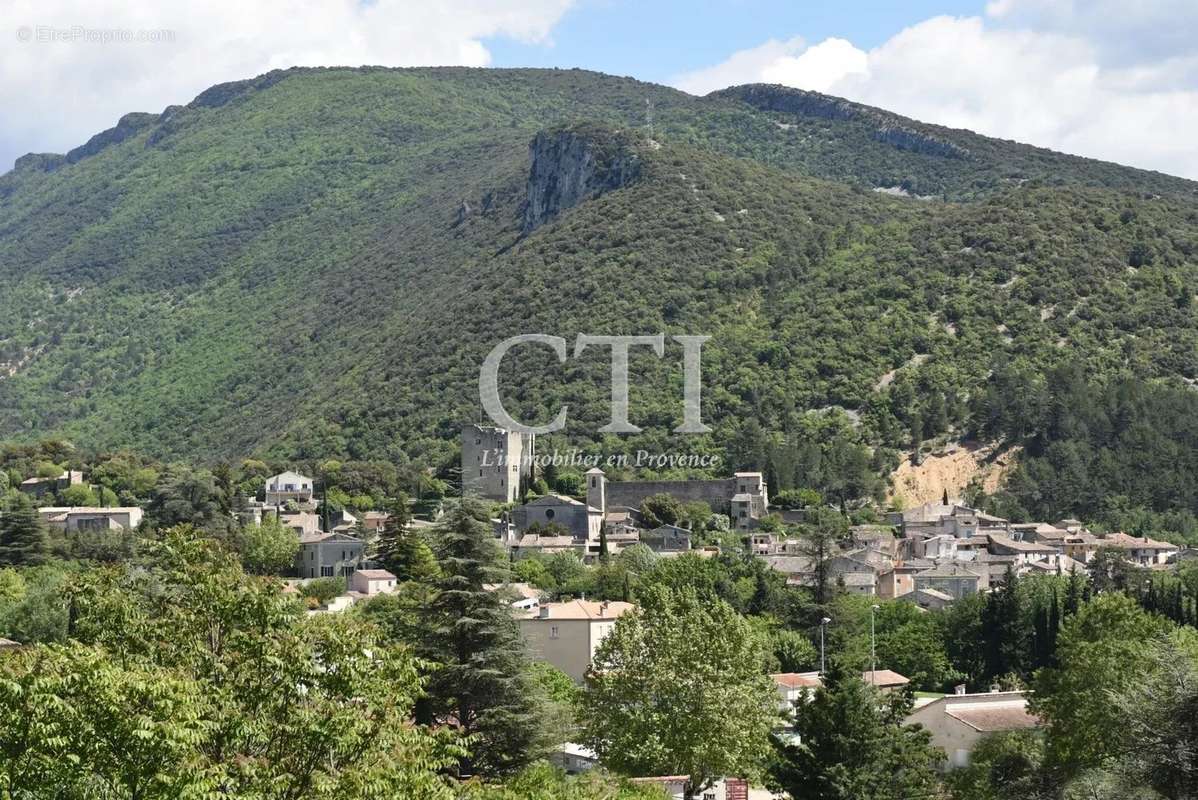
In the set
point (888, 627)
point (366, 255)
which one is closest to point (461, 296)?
point (366, 255)

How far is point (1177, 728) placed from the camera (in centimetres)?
3006

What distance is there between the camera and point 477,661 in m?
33.3

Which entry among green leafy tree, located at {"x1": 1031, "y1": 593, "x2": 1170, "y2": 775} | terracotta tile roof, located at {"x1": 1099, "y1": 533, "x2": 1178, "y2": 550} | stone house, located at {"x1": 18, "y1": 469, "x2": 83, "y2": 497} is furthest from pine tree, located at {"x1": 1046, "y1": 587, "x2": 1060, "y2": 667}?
stone house, located at {"x1": 18, "y1": 469, "x2": 83, "y2": 497}

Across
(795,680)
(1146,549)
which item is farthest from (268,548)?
(1146,549)

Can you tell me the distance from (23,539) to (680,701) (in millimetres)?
37271

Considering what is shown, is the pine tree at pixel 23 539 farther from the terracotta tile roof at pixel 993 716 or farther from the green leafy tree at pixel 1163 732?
the green leafy tree at pixel 1163 732

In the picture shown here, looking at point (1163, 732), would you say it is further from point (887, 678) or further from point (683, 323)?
point (683, 323)

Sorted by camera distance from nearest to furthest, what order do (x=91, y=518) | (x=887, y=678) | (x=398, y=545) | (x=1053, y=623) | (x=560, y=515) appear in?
1. (x=887, y=678)
2. (x=1053, y=623)
3. (x=398, y=545)
4. (x=91, y=518)
5. (x=560, y=515)

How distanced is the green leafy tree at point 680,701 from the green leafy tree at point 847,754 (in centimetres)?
286

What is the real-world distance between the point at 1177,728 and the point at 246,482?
236 feet

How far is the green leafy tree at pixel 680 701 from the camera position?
38156 millimetres

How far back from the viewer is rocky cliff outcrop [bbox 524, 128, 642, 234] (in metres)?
159

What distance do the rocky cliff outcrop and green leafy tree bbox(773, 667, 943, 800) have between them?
12363cm

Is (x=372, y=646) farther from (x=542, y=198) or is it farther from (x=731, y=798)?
(x=542, y=198)
